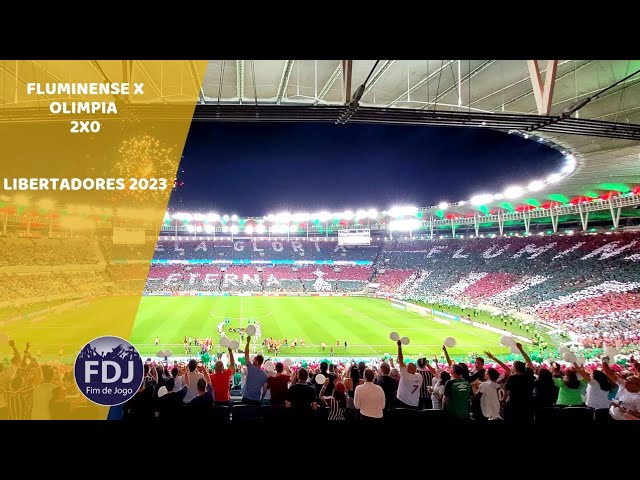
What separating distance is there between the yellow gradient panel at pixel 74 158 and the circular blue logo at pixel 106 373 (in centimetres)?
22

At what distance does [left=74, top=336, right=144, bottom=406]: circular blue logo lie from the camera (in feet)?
17.2

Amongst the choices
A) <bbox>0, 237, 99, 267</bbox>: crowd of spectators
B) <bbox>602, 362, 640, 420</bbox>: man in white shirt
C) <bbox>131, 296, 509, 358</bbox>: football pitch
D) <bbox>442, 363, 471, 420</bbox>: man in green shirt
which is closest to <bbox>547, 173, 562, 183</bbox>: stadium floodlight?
<bbox>131, 296, 509, 358</bbox>: football pitch

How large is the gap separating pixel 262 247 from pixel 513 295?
162ft

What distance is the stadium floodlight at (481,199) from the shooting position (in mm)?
38681

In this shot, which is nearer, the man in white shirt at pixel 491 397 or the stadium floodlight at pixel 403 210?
the man in white shirt at pixel 491 397

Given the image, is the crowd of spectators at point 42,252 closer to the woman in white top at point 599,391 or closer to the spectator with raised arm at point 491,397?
the spectator with raised arm at point 491,397

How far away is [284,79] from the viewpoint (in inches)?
403

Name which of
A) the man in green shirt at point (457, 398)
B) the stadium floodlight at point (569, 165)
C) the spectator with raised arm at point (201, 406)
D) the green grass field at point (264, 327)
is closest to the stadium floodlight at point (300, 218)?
the green grass field at point (264, 327)

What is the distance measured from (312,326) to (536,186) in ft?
66.6

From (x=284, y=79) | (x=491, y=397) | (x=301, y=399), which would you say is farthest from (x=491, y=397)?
(x=284, y=79)

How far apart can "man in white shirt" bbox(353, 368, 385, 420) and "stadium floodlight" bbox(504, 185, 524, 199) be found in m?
30.8

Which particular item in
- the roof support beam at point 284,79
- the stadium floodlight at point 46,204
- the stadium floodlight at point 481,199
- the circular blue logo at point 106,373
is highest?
the stadium floodlight at point 481,199
